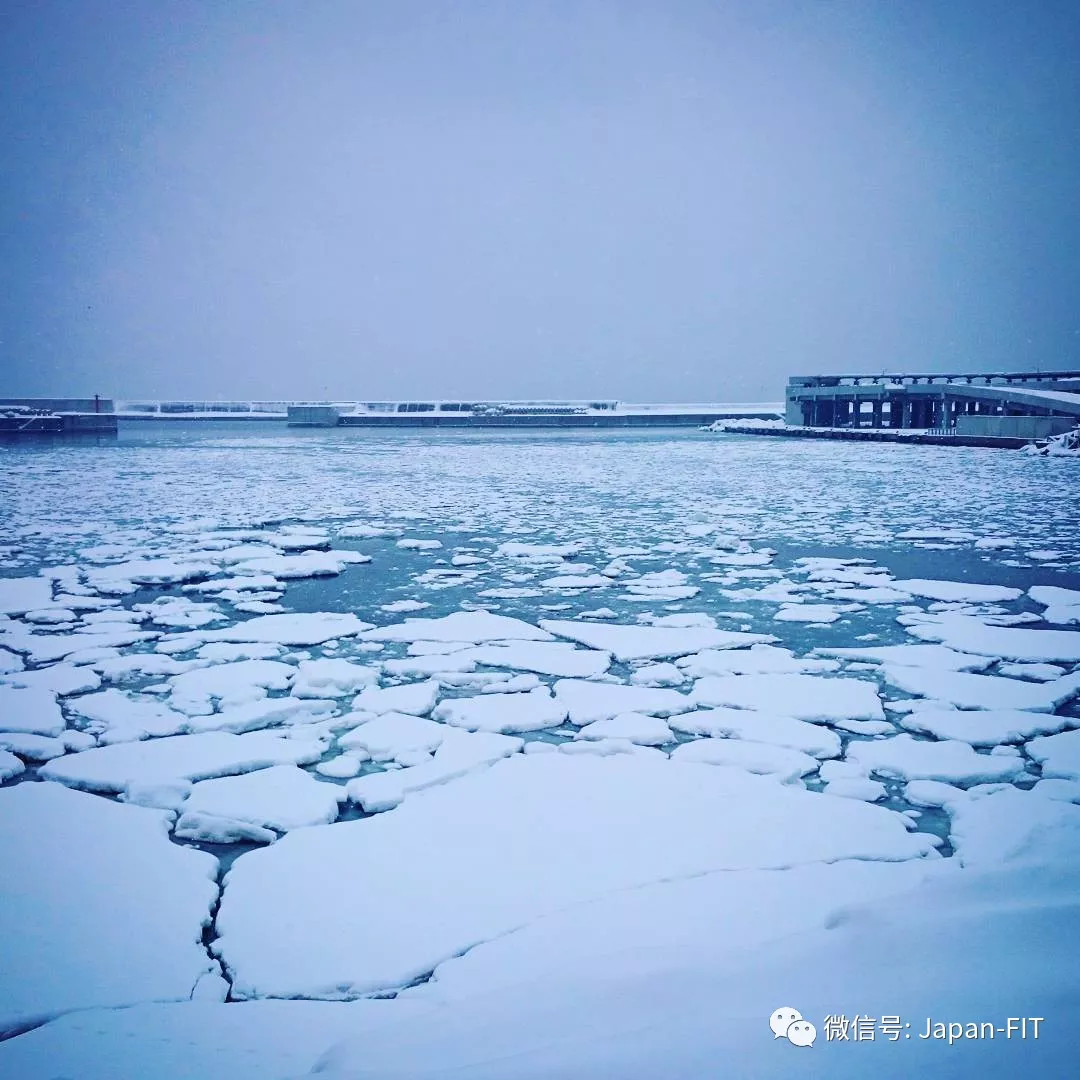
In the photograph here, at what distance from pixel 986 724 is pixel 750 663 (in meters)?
0.83

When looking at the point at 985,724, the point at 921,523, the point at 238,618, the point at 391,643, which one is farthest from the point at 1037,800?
the point at 921,523

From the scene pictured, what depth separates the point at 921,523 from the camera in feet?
22.3

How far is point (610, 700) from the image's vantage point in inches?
107

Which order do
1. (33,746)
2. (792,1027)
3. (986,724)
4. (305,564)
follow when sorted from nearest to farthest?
(792,1027)
(33,746)
(986,724)
(305,564)

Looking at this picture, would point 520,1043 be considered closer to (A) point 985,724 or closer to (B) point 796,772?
(B) point 796,772

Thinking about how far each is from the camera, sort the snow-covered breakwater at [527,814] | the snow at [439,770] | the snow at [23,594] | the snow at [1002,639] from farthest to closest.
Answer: the snow at [23,594] < the snow at [1002,639] < the snow at [439,770] < the snow-covered breakwater at [527,814]

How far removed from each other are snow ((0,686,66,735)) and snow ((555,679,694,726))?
1.56 m

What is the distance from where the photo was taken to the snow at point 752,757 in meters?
2.19

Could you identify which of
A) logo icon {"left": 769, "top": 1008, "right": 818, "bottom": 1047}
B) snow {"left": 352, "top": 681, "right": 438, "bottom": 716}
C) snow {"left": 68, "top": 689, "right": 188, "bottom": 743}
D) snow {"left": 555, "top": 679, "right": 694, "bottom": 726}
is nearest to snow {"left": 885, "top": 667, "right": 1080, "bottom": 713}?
snow {"left": 555, "top": 679, "right": 694, "bottom": 726}

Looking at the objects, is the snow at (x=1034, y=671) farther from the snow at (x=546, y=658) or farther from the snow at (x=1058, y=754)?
the snow at (x=546, y=658)

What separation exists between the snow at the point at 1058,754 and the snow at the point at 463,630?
1783 mm

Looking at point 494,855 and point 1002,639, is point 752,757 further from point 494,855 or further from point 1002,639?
point 1002,639

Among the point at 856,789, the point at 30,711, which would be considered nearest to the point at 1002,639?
the point at 856,789

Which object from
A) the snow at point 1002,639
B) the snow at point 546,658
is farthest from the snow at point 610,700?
the snow at point 1002,639
